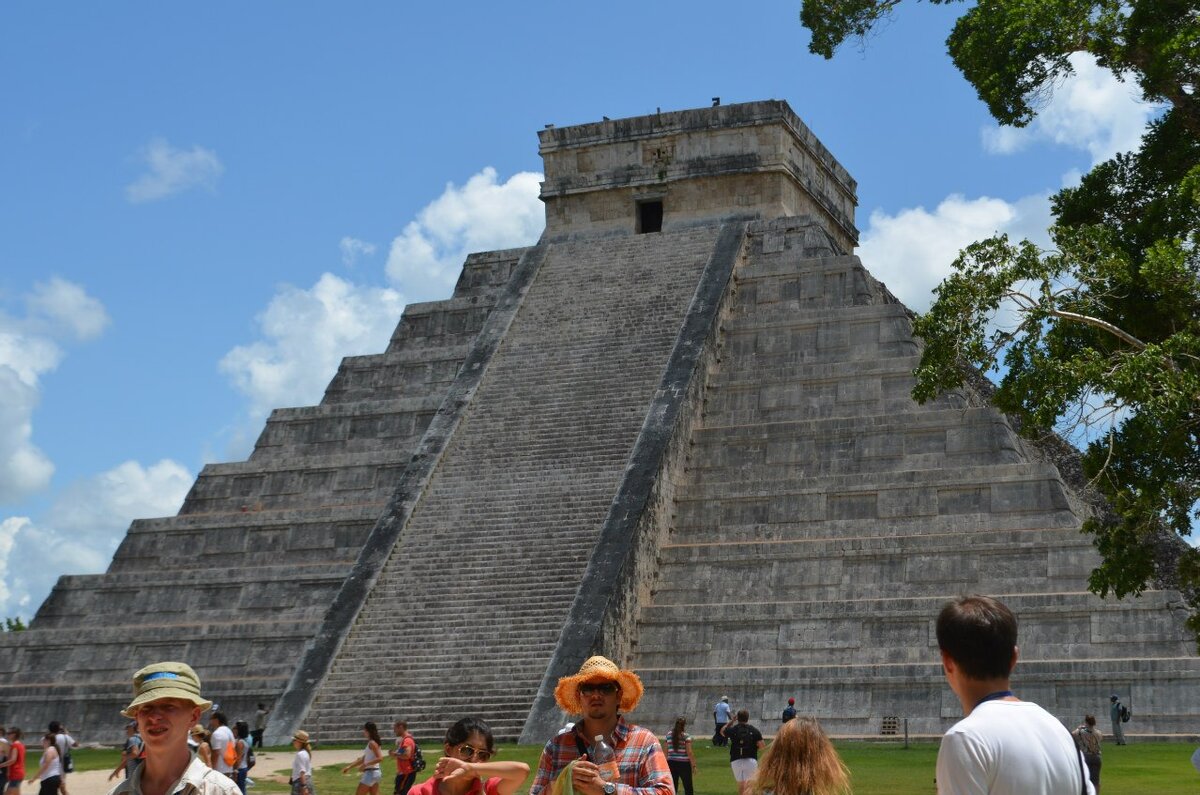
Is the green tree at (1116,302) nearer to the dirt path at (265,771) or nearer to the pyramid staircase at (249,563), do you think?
the dirt path at (265,771)

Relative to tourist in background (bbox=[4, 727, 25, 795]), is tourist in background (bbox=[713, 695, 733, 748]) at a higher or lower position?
higher

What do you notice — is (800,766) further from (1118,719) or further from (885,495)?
(885,495)

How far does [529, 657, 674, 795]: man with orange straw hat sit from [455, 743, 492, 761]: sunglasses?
20cm

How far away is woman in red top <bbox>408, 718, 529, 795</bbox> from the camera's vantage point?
17.0 feet

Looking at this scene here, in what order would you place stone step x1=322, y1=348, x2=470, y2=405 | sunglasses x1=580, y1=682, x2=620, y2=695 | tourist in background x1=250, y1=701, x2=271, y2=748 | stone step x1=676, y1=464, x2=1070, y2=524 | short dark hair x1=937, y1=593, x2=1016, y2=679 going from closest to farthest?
1. short dark hair x1=937, y1=593, x2=1016, y2=679
2. sunglasses x1=580, y1=682, x2=620, y2=695
3. tourist in background x1=250, y1=701, x2=271, y2=748
4. stone step x1=676, y1=464, x2=1070, y2=524
5. stone step x1=322, y1=348, x2=470, y2=405

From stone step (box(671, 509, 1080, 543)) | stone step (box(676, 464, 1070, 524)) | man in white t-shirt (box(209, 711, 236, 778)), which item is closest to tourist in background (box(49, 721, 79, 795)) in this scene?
man in white t-shirt (box(209, 711, 236, 778))

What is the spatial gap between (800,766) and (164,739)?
2155 millimetres

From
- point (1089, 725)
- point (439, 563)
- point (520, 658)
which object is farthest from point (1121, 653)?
point (439, 563)

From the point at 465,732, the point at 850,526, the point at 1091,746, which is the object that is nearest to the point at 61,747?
the point at 1091,746

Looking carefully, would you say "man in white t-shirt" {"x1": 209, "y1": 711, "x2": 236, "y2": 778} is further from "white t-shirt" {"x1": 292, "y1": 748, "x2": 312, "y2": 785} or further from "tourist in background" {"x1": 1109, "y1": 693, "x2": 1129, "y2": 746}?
"tourist in background" {"x1": 1109, "y1": 693, "x2": 1129, "y2": 746}

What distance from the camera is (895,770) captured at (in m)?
16.3

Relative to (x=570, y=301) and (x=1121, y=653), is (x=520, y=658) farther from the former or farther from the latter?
(x=570, y=301)

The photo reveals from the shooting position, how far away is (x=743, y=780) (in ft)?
43.8

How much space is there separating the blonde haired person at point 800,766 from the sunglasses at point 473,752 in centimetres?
90
